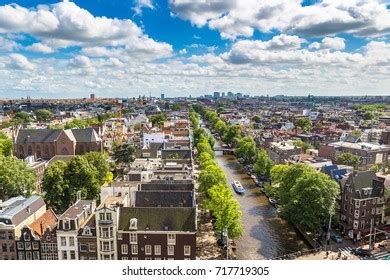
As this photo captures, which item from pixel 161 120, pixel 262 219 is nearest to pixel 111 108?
pixel 161 120

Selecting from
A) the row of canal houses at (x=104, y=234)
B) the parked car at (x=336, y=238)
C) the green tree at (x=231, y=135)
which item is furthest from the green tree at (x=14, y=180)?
the green tree at (x=231, y=135)

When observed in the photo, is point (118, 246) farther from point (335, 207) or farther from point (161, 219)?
point (335, 207)

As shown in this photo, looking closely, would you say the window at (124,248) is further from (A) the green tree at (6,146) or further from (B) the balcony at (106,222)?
(A) the green tree at (6,146)

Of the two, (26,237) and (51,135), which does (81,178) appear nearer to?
(26,237)

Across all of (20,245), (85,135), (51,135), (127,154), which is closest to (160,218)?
(20,245)

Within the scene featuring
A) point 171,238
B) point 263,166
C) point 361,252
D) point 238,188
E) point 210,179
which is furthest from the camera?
point 263,166

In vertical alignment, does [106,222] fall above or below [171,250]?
above
